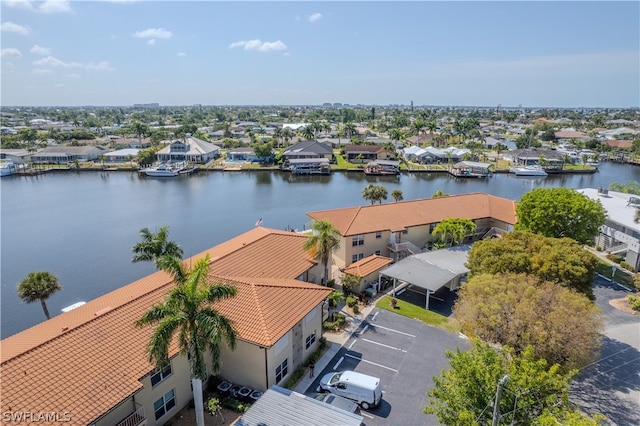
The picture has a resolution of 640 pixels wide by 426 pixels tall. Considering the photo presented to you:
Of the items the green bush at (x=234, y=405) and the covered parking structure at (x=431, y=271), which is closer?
the green bush at (x=234, y=405)

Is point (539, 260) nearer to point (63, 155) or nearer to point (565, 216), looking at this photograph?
point (565, 216)

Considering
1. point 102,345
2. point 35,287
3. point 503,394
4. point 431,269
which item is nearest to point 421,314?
point 431,269

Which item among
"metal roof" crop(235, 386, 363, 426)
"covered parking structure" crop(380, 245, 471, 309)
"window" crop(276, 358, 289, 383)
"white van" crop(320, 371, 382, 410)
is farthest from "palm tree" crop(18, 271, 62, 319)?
"covered parking structure" crop(380, 245, 471, 309)

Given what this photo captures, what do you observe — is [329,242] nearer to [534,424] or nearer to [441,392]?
[441,392]

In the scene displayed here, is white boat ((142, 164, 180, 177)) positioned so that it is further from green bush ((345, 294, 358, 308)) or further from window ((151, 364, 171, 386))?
window ((151, 364, 171, 386))

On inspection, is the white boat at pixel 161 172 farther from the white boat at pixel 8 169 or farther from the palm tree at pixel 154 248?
the palm tree at pixel 154 248

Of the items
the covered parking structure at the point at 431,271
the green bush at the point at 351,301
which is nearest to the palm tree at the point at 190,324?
the green bush at the point at 351,301
